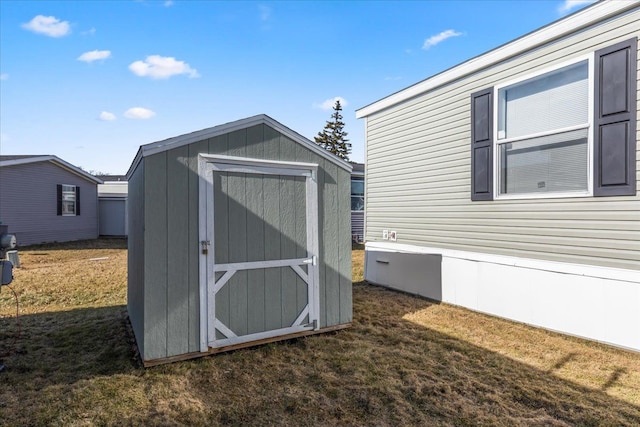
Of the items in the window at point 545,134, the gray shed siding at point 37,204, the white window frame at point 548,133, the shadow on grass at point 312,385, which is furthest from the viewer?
the gray shed siding at point 37,204

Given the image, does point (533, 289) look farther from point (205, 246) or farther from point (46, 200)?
point (46, 200)

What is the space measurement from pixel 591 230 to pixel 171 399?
14.4 ft

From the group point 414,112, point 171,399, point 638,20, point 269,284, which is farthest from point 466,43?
point 171,399

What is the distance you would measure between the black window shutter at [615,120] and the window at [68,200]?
52.7 ft

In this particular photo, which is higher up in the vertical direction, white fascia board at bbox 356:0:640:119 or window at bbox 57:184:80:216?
white fascia board at bbox 356:0:640:119

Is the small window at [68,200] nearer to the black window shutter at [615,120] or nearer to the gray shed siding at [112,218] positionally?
the gray shed siding at [112,218]

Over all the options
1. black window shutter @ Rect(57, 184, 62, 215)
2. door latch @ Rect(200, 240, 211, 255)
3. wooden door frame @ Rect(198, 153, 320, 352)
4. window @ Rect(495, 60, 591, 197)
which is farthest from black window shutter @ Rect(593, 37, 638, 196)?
black window shutter @ Rect(57, 184, 62, 215)

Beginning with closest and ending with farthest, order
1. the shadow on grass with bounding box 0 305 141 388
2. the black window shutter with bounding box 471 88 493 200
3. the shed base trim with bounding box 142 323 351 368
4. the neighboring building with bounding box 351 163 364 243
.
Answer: the shadow on grass with bounding box 0 305 141 388 → the shed base trim with bounding box 142 323 351 368 → the black window shutter with bounding box 471 88 493 200 → the neighboring building with bounding box 351 163 364 243

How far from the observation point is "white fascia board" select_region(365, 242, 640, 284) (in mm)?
3533

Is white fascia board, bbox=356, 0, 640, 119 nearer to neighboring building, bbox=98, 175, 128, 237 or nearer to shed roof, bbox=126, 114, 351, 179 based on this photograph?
shed roof, bbox=126, 114, 351, 179

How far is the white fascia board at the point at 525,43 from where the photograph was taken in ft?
11.8

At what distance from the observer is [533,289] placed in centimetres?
431

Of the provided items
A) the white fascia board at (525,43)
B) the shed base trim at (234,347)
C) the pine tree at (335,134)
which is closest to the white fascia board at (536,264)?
the shed base trim at (234,347)

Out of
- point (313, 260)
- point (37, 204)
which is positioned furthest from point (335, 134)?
point (313, 260)
